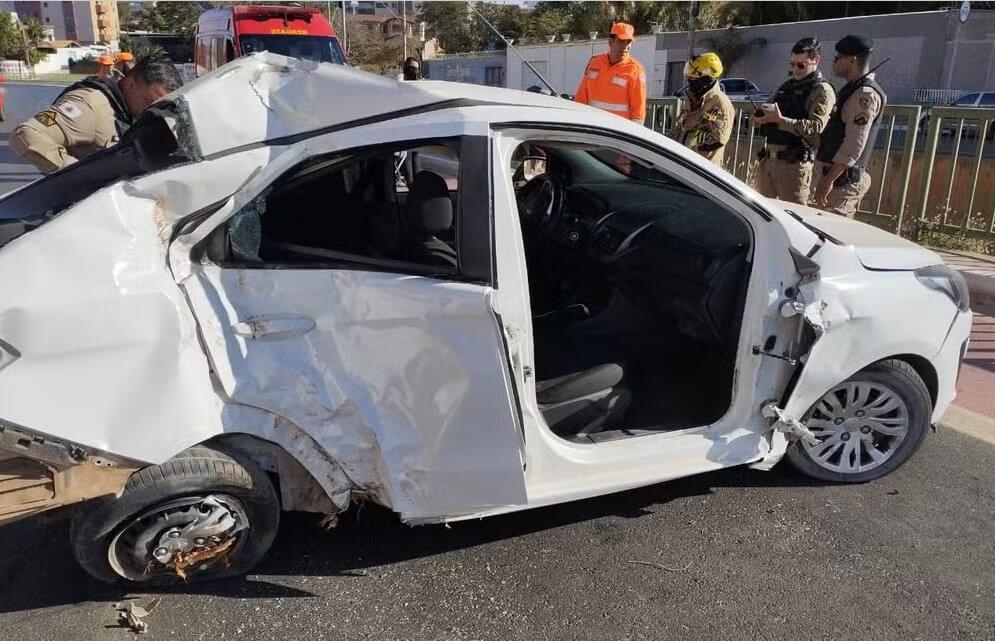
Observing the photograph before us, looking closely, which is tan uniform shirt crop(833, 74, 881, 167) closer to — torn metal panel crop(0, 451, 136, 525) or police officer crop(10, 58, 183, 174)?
police officer crop(10, 58, 183, 174)

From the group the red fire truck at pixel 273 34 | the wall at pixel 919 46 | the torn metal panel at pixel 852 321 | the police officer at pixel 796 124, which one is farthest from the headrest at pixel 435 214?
the wall at pixel 919 46

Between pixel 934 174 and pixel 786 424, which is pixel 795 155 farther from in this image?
pixel 786 424

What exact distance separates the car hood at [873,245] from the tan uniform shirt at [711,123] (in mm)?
2640

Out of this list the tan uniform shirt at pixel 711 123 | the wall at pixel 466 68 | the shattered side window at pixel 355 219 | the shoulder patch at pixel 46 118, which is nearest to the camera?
the shattered side window at pixel 355 219

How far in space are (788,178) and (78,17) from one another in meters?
118

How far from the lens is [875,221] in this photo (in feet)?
26.1

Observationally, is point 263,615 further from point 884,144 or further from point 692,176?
point 884,144

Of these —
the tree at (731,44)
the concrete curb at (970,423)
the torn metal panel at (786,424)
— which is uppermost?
the tree at (731,44)

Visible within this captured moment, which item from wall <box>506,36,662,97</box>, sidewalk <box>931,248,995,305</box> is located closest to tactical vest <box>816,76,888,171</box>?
sidewalk <box>931,248,995,305</box>

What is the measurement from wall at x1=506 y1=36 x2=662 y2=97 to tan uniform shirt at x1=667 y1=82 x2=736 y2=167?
26.9 m

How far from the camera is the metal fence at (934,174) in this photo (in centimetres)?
702

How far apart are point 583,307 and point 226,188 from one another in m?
1.74

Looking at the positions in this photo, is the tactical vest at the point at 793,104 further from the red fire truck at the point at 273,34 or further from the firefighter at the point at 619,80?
the red fire truck at the point at 273,34

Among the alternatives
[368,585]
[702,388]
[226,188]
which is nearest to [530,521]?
[368,585]
